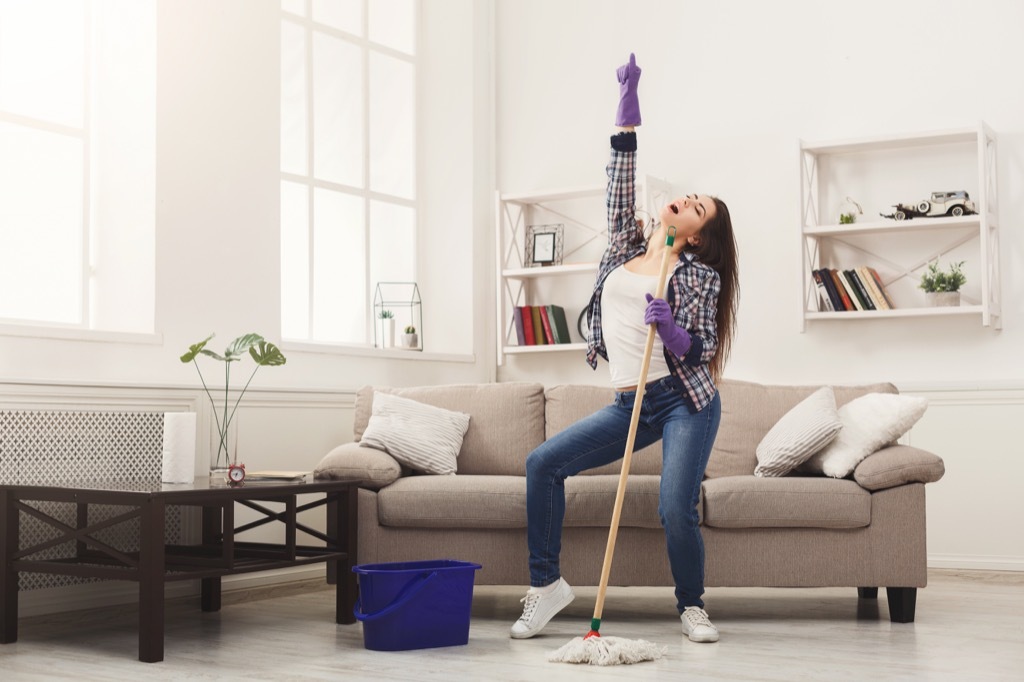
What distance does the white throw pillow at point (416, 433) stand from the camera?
13.4ft

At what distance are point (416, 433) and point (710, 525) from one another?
1.11 meters

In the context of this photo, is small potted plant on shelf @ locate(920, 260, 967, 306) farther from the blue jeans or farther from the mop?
the mop

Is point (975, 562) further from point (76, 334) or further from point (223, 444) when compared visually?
point (76, 334)

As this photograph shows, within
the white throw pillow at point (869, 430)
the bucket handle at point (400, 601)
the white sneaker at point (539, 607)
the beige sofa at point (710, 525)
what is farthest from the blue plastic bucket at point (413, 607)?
the white throw pillow at point (869, 430)

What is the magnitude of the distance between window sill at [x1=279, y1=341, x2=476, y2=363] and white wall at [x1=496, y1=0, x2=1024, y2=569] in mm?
368

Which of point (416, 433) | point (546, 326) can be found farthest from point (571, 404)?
point (546, 326)

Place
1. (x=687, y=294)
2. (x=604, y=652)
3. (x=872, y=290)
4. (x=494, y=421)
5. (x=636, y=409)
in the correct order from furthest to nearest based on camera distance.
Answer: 1. (x=872, y=290)
2. (x=494, y=421)
3. (x=687, y=294)
4. (x=636, y=409)
5. (x=604, y=652)

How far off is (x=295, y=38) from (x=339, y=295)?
119 centimetres

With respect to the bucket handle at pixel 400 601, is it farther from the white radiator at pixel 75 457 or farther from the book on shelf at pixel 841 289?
the book on shelf at pixel 841 289

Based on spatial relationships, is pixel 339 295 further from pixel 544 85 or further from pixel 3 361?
pixel 3 361

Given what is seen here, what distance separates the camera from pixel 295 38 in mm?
5262

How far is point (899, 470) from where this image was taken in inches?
144

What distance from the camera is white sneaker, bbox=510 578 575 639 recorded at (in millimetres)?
3398

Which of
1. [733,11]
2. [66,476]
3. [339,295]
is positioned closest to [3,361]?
[66,476]
